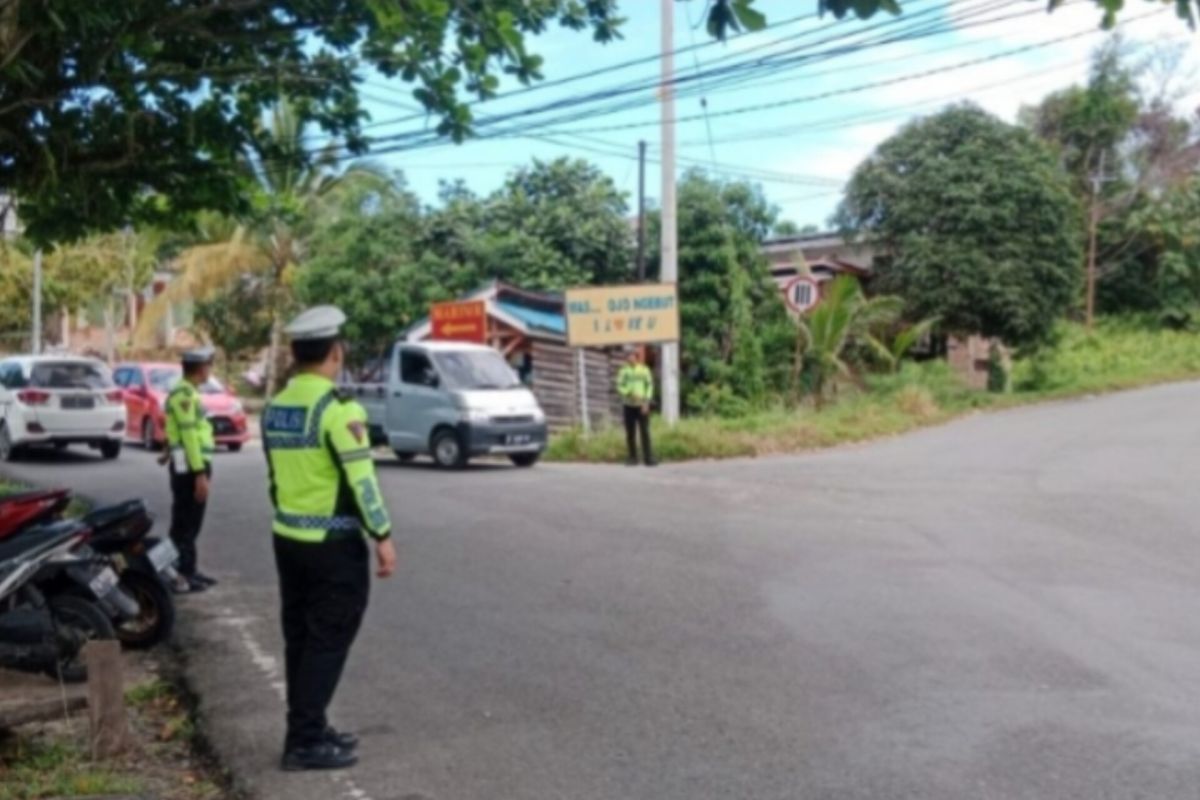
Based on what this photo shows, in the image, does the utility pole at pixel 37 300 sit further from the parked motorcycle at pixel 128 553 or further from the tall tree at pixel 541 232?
the parked motorcycle at pixel 128 553

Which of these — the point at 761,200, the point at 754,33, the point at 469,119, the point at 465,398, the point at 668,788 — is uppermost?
the point at 761,200

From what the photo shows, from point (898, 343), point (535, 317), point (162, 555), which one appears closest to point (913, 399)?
point (898, 343)

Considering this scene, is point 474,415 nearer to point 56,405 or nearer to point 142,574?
point 56,405

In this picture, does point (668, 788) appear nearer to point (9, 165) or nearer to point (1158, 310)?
point (9, 165)

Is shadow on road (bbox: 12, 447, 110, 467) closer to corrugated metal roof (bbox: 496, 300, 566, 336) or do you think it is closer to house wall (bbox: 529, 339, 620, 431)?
house wall (bbox: 529, 339, 620, 431)

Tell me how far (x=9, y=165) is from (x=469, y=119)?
3895mm

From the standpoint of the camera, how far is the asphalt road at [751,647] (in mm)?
6152

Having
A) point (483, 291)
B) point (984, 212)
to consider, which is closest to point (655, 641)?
point (483, 291)

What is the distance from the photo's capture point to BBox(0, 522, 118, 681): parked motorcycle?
7160 mm

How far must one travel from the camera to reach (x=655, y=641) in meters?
8.68

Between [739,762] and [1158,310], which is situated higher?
[1158,310]

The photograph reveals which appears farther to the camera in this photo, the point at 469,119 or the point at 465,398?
the point at 465,398

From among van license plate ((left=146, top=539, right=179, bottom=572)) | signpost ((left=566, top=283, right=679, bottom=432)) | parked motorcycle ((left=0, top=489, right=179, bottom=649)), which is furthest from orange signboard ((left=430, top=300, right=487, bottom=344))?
parked motorcycle ((left=0, top=489, right=179, bottom=649))

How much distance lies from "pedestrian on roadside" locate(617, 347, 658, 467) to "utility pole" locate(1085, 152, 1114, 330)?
24.4 meters
